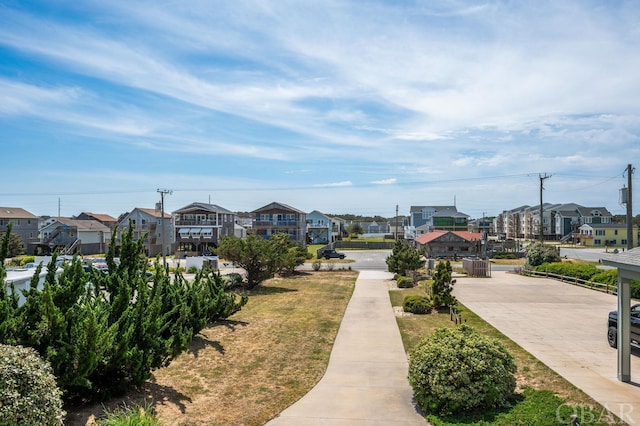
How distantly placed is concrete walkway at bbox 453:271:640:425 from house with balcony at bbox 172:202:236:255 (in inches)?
1520

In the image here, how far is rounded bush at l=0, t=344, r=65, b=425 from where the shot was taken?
6.44m

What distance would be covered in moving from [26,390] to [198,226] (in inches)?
2245

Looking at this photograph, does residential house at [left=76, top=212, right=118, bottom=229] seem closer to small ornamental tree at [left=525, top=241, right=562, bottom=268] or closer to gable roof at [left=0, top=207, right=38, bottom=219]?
gable roof at [left=0, top=207, right=38, bottom=219]

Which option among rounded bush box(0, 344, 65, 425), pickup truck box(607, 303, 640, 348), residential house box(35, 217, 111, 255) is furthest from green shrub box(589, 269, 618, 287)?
residential house box(35, 217, 111, 255)

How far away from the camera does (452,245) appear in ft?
192

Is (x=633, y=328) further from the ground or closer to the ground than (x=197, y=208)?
closer to the ground

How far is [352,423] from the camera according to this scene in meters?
8.74

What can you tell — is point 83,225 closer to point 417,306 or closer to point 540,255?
point 417,306

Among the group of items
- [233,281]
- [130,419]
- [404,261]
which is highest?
[404,261]

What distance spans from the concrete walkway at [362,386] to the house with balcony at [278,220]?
50449 mm

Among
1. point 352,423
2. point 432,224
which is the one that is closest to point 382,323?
point 352,423

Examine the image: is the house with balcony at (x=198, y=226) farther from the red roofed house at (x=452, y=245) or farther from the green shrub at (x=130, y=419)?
the green shrub at (x=130, y=419)

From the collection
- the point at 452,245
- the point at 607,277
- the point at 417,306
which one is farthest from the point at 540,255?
the point at 417,306

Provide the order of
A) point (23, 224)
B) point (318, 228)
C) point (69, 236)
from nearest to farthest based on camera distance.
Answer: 1. point (69, 236)
2. point (23, 224)
3. point (318, 228)
